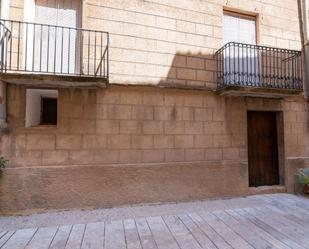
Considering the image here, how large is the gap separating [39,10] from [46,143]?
116 inches

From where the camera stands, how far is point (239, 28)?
664 cm

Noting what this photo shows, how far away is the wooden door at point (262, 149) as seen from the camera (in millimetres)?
6641

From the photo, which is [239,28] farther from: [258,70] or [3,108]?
[3,108]

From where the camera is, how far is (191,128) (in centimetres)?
588

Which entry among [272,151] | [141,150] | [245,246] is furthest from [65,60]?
[272,151]

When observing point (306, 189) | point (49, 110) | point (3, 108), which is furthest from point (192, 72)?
point (306, 189)

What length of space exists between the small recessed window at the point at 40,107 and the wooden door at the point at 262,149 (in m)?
5.21

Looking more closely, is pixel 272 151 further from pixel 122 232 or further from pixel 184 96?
pixel 122 232

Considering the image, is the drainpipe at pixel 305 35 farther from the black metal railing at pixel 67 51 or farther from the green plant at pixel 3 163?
the green plant at pixel 3 163

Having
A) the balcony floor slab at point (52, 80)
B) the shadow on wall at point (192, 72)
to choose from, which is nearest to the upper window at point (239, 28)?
the shadow on wall at point (192, 72)

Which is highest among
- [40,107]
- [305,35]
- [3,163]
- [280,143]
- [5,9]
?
[305,35]

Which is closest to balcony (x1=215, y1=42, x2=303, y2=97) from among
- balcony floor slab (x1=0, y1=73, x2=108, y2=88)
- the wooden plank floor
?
the wooden plank floor

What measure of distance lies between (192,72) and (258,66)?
2030mm

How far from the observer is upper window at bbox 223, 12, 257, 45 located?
6512mm
